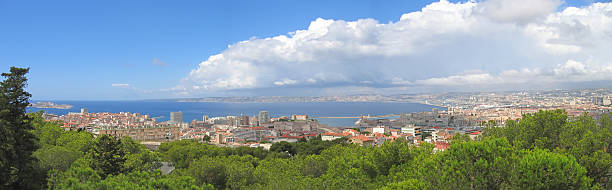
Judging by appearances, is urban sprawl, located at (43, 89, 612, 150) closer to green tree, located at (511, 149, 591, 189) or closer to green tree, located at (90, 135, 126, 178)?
green tree, located at (511, 149, 591, 189)

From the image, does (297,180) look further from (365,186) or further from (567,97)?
(567,97)

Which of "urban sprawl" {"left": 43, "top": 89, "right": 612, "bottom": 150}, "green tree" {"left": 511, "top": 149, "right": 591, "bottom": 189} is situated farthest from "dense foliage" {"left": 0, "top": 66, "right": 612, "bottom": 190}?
"urban sprawl" {"left": 43, "top": 89, "right": 612, "bottom": 150}

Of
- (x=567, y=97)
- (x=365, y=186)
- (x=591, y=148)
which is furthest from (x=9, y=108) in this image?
(x=567, y=97)

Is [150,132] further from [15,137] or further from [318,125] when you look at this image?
[15,137]

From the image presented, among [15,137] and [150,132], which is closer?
[15,137]

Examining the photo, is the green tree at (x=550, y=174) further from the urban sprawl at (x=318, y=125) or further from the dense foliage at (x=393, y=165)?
the urban sprawl at (x=318, y=125)

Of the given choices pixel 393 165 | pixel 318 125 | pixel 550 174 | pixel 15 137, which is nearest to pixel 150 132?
pixel 318 125
